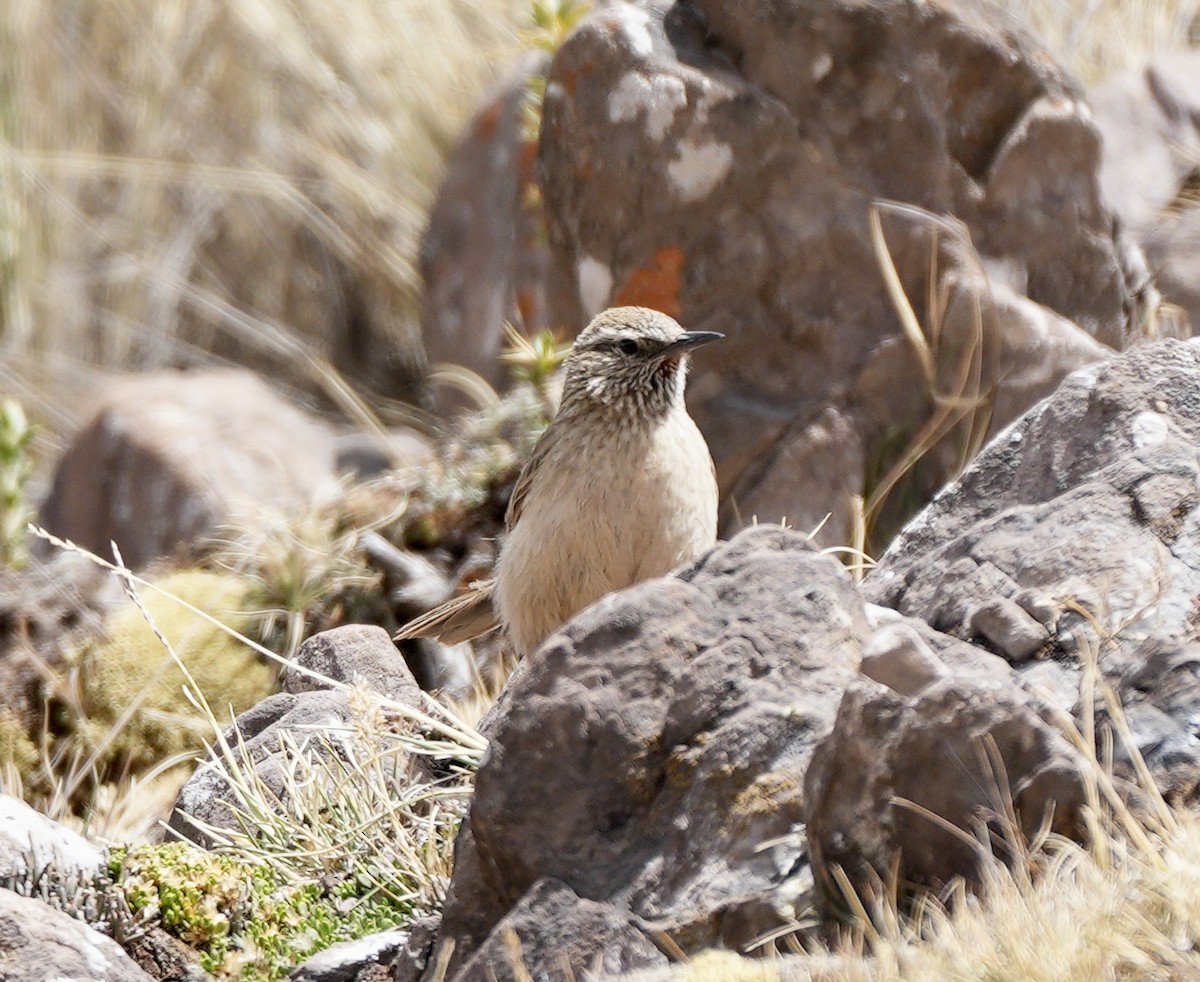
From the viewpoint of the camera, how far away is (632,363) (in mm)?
5520

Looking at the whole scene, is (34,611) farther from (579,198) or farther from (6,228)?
(6,228)

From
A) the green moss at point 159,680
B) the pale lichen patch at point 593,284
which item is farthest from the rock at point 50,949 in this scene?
the pale lichen patch at point 593,284

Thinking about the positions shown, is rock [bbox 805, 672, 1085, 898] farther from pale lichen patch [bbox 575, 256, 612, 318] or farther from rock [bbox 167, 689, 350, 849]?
pale lichen patch [bbox 575, 256, 612, 318]

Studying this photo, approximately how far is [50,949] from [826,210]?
4.39 meters

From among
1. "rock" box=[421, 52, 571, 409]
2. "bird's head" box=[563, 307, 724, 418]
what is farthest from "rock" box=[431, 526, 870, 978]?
"rock" box=[421, 52, 571, 409]

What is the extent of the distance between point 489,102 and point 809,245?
347 centimetres

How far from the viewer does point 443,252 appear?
9719 mm

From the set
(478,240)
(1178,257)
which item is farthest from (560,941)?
(478,240)

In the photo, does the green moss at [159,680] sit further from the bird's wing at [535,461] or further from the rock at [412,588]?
the bird's wing at [535,461]

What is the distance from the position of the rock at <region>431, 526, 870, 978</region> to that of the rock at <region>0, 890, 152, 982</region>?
2.49ft

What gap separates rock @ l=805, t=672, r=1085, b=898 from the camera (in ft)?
9.39

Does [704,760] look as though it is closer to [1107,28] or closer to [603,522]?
[603,522]

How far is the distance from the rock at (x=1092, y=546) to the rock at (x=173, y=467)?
444 centimetres

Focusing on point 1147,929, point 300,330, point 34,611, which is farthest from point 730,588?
point 300,330
